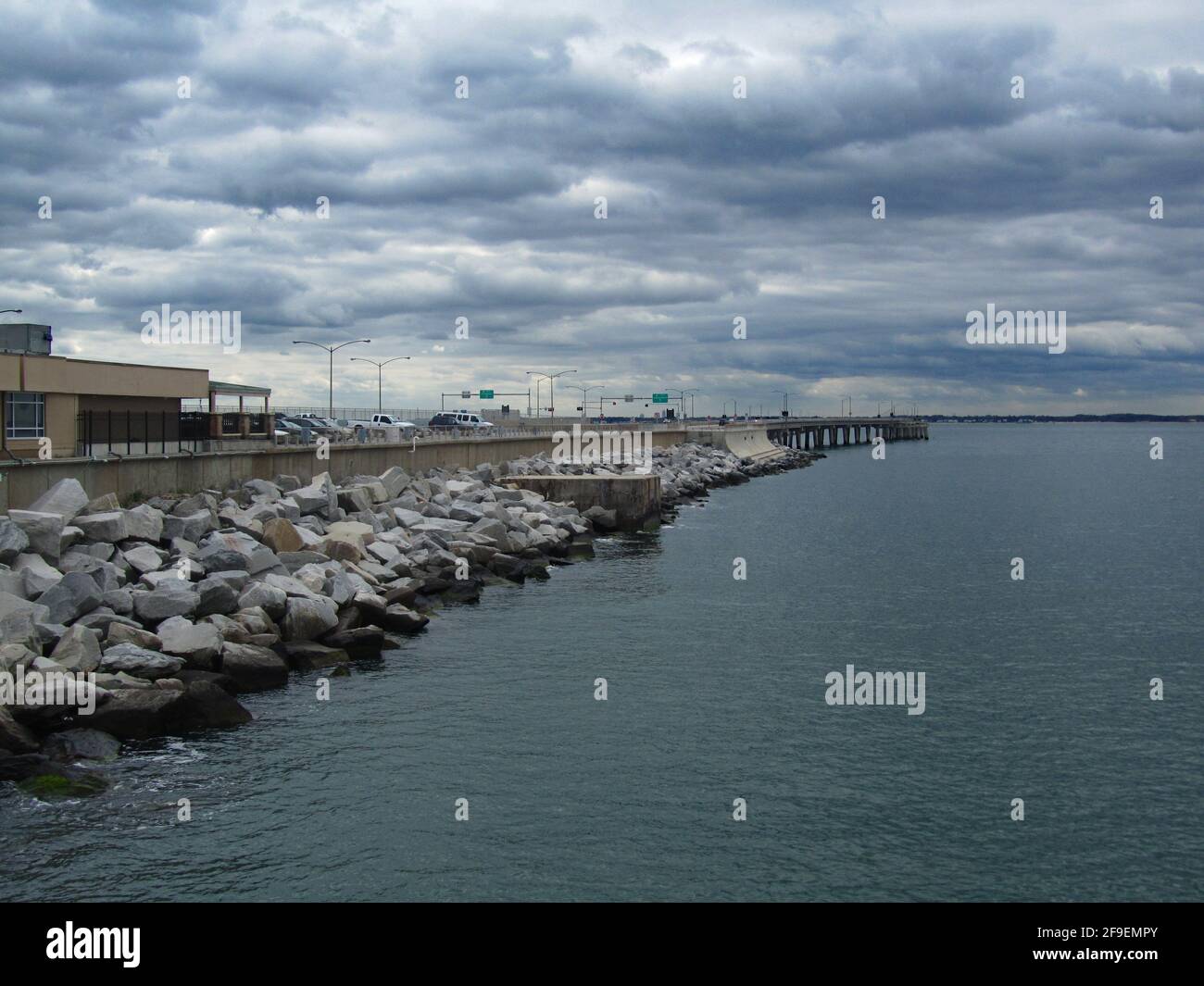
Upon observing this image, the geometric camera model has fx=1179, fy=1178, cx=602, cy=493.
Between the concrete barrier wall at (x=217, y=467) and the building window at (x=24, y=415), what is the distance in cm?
660

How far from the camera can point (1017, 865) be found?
15062 mm

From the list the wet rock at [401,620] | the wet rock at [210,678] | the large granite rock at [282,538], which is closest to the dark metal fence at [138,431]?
the large granite rock at [282,538]

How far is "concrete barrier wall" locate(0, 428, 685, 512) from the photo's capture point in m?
28.6

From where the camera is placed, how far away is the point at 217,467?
37.7 m

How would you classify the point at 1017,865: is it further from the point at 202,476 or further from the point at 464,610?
the point at 202,476

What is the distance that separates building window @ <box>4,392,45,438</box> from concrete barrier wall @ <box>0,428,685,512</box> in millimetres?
6599

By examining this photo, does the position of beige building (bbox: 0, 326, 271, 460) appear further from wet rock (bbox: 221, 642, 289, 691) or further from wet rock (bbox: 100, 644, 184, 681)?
wet rock (bbox: 100, 644, 184, 681)

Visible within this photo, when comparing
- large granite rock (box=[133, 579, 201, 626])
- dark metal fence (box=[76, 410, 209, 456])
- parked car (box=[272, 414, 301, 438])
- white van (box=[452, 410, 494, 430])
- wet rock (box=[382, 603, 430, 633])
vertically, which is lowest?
wet rock (box=[382, 603, 430, 633])

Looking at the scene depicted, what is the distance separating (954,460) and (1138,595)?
13356 cm

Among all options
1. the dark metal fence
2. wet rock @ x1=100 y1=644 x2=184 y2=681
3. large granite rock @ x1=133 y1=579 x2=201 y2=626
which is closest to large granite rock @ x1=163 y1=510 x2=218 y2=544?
large granite rock @ x1=133 y1=579 x2=201 y2=626

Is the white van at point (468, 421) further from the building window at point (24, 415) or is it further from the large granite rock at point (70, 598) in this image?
the large granite rock at point (70, 598)

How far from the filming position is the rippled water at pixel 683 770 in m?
14.7

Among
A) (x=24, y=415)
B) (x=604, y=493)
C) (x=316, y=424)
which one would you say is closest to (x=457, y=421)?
(x=316, y=424)
